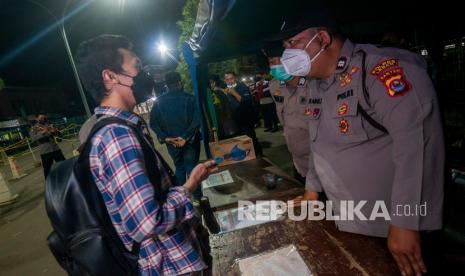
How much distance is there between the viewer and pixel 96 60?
138 cm

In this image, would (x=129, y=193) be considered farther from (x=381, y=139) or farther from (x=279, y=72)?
(x=279, y=72)

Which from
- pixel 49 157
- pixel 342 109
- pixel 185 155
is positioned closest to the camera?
pixel 342 109

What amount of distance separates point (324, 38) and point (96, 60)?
4.31 ft

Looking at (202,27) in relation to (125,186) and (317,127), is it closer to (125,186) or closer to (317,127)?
(317,127)

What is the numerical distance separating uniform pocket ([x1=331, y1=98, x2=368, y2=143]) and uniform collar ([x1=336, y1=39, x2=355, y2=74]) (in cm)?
20

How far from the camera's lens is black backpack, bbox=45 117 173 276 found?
1.16m

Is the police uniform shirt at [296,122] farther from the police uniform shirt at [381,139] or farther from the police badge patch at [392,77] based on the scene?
the police badge patch at [392,77]

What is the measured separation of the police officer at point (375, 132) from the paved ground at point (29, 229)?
3.92 m

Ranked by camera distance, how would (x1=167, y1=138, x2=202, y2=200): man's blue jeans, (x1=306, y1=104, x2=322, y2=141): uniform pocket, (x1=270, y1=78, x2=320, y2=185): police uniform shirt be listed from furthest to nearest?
(x1=167, y1=138, x2=202, y2=200): man's blue jeans
(x1=270, y1=78, x2=320, y2=185): police uniform shirt
(x1=306, y1=104, x2=322, y2=141): uniform pocket

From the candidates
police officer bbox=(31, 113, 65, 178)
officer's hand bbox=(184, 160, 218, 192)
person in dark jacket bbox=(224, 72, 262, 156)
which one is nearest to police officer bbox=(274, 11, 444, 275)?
officer's hand bbox=(184, 160, 218, 192)

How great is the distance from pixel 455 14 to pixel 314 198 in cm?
368

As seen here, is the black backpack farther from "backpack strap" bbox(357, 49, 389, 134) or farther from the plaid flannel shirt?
"backpack strap" bbox(357, 49, 389, 134)

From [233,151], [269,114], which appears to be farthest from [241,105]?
[269,114]

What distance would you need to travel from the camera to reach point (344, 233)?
1665 mm
